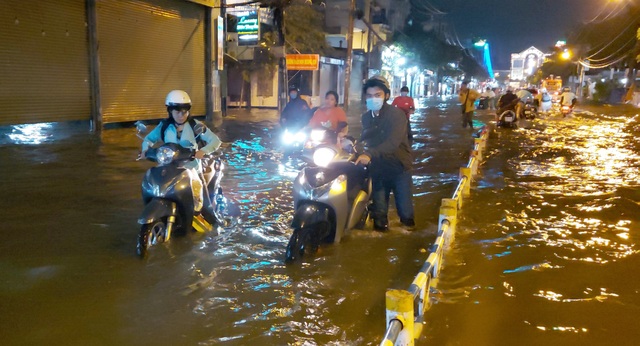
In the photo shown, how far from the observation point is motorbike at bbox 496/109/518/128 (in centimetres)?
1988

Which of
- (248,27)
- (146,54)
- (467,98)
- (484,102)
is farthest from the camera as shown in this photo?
(484,102)

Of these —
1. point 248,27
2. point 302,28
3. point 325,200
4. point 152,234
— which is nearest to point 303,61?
point 302,28

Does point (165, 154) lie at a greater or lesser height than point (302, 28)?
A: lesser

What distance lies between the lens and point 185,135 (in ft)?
18.1

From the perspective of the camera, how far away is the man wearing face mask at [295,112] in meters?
11.7

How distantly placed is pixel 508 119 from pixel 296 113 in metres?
11.4

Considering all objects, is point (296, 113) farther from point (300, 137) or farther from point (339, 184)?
point (339, 184)

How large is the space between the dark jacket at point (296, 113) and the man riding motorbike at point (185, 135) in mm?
6082

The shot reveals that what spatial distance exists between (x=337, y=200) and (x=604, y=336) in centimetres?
256

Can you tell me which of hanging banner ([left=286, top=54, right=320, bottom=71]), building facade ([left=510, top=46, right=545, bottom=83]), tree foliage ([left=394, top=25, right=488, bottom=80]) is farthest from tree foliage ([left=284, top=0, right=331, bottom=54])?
building facade ([left=510, top=46, right=545, bottom=83])

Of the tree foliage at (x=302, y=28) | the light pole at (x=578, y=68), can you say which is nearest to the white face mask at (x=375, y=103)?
the tree foliage at (x=302, y=28)

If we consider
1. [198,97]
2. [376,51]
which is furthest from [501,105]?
[376,51]

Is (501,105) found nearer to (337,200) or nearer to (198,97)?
(198,97)

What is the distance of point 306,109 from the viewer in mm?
11734
